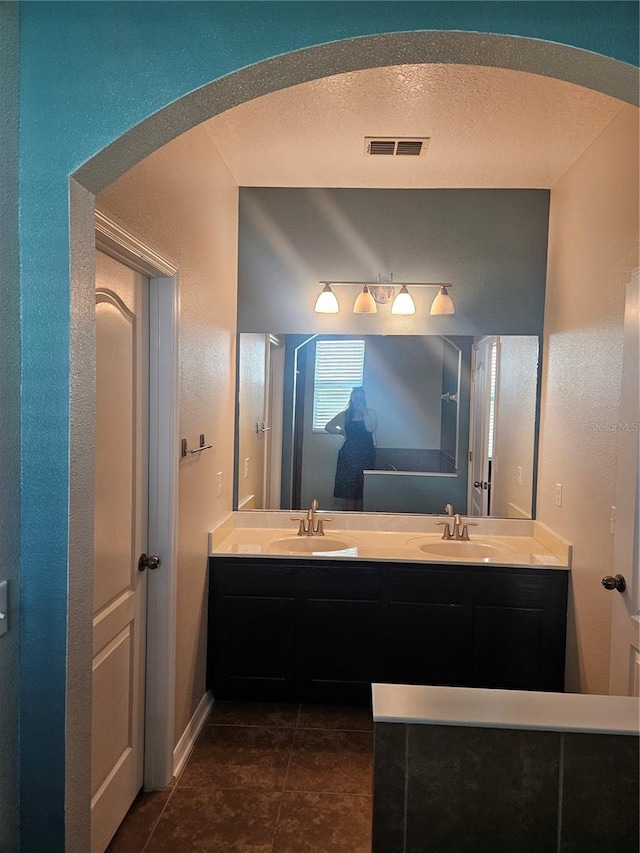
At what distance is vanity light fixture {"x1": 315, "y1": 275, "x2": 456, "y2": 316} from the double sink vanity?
4.26 feet

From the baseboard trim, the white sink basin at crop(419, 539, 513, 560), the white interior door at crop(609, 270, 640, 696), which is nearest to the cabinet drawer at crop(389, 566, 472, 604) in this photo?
the white sink basin at crop(419, 539, 513, 560)

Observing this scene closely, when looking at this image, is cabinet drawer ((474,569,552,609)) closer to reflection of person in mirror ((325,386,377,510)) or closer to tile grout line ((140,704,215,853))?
reflection of person in mirror ((325,386,377,510))

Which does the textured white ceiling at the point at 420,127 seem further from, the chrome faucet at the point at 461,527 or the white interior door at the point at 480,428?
the chrome faucet at the point at 461,527

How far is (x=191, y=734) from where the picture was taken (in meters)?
2.95

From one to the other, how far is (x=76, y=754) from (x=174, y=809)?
46.5 inches

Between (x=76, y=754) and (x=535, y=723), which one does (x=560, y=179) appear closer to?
(x=535, y=723)

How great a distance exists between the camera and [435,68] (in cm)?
232

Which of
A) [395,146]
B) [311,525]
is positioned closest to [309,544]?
[311,525]

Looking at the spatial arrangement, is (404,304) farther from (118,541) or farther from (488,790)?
(488,790)

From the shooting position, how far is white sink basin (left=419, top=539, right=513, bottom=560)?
346 centimetres

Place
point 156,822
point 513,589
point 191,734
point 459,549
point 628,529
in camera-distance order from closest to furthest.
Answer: point 628,529 < point 156,822 < point 191,734 < point 513,589 < point 459,549

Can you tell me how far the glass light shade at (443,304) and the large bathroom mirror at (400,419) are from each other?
164mm

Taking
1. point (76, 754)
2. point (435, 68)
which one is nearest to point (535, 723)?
point (76, 754)

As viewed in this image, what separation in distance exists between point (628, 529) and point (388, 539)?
1552 millimetres
